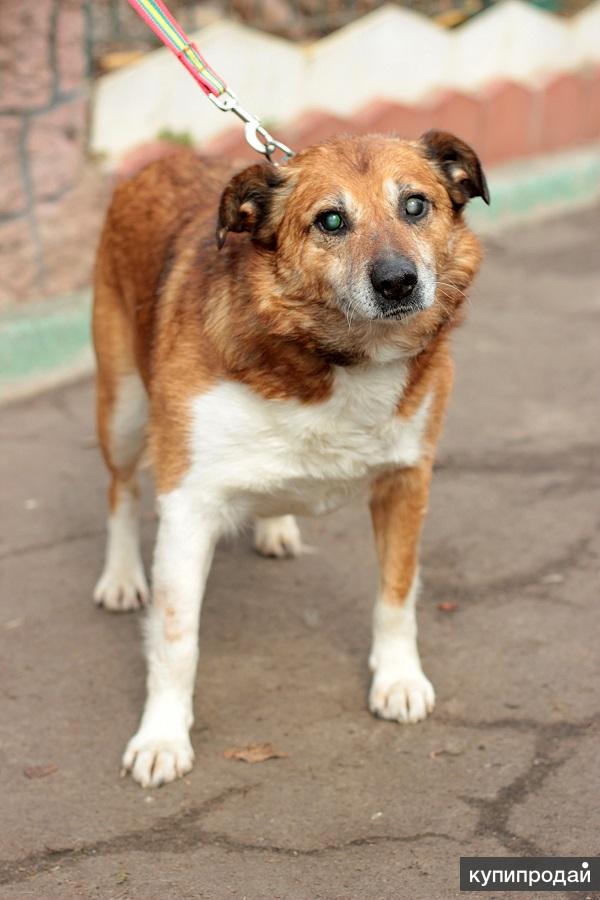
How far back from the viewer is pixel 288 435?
320 centimetres

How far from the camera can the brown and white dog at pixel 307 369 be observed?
3.08 metres

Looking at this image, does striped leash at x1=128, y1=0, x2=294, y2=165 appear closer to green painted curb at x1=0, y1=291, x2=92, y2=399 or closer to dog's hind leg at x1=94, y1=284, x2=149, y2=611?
dog's hind leg at x1=94, y1=284, x2=149, y2=611

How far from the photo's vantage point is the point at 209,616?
4098 millimetres

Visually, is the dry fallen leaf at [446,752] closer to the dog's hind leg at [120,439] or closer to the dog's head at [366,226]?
the dog's head at [366,226]

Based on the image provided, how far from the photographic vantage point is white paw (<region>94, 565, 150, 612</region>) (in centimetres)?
414

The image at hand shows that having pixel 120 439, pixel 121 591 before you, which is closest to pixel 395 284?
pixel 120 439

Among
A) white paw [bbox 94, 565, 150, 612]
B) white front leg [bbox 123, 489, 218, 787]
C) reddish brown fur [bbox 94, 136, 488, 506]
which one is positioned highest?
reddish brown fur [bbox 94, 136, 488, 506]

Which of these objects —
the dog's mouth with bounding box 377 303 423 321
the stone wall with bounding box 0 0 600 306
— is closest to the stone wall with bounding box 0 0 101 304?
the stone wall with bounding box 0 0 600 306

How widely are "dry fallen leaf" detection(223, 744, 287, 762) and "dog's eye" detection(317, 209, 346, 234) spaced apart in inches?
51.7

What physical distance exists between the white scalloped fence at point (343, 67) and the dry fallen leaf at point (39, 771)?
134 inches

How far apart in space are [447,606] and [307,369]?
1.21m

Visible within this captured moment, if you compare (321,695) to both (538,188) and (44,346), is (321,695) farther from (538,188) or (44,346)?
(538,188)

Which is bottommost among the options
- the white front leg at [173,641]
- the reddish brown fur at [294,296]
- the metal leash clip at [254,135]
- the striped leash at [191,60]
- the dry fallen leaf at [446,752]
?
the dry fallen leaf at [446,752]

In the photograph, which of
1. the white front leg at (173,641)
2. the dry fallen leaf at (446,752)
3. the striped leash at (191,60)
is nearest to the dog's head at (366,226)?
the striped leash at (191,60)
